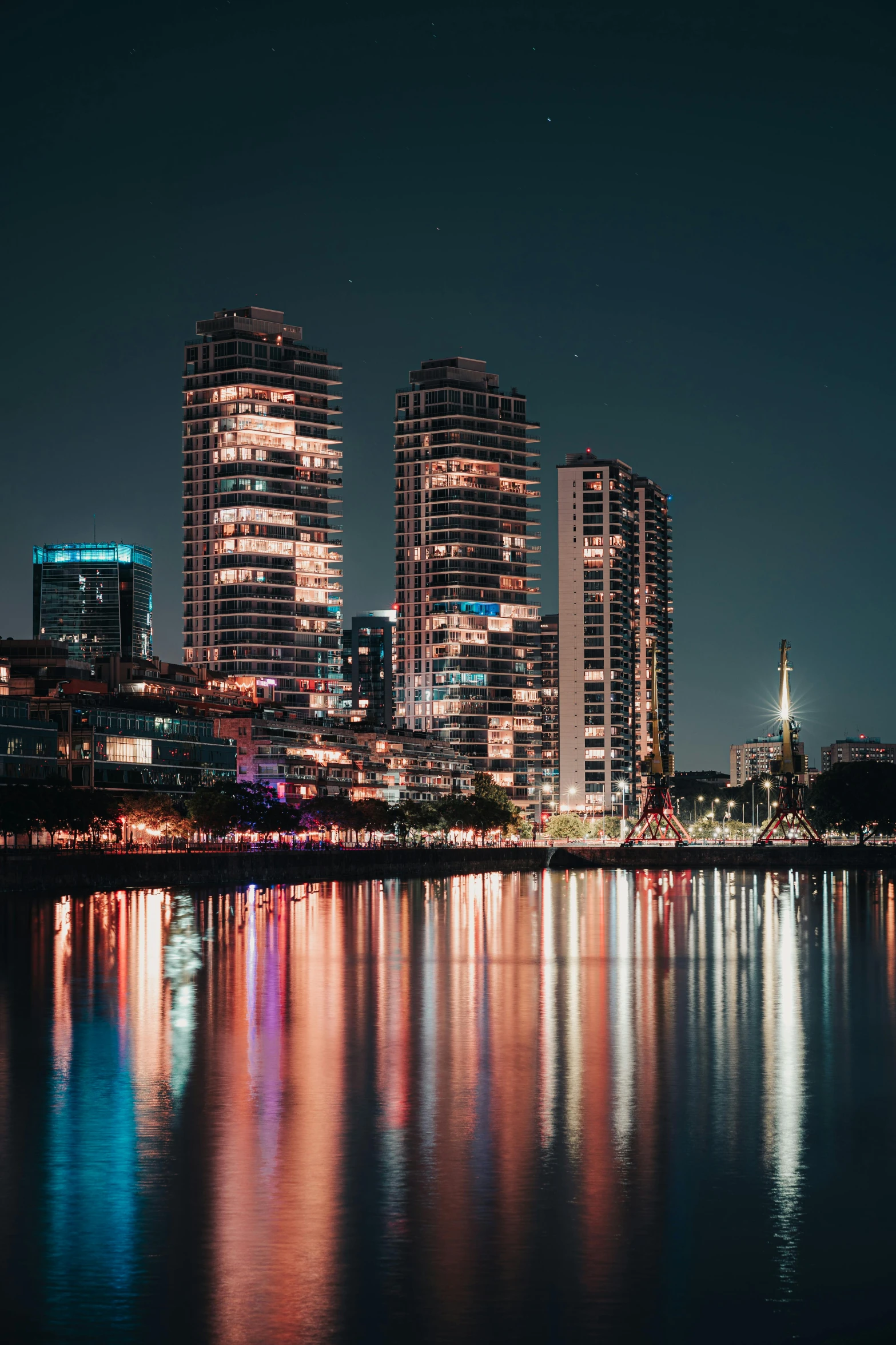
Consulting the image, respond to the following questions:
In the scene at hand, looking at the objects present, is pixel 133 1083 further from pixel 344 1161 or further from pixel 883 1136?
pixel 883 1136

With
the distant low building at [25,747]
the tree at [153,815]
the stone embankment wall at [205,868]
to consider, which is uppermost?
the distant low building at [25,747]

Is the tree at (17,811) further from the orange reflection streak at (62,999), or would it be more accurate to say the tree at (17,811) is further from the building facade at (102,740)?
the building facade at (102,740)

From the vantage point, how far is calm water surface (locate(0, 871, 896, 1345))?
70.8 feet

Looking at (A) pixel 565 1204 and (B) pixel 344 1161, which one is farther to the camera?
(B) pixel 344 1161

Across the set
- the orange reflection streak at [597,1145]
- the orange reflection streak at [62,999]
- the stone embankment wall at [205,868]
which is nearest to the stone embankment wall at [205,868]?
the stone embankment wall at [205,868]

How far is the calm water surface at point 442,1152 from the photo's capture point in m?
21.6

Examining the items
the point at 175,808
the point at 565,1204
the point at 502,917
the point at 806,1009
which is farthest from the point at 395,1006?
the point at 175,808

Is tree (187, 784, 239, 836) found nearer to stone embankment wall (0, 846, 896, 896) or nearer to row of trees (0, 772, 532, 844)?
row of trees (0, 772, 532, 844)

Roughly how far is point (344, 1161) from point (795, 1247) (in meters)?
8.86

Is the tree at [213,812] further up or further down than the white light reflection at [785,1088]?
further up

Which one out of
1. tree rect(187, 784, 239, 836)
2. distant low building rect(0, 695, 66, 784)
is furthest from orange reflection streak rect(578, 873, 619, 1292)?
distant low building rect(0, 695, 66, 784)

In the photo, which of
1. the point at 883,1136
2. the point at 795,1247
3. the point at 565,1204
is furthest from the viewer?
the point at 883,1136

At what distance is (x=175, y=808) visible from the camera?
578 feet

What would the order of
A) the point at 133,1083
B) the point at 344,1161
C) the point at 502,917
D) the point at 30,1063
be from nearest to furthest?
1. the point at 344,1161
2. the point at 133,1083
3. the point at 30,1063
4. the point at 502,917
